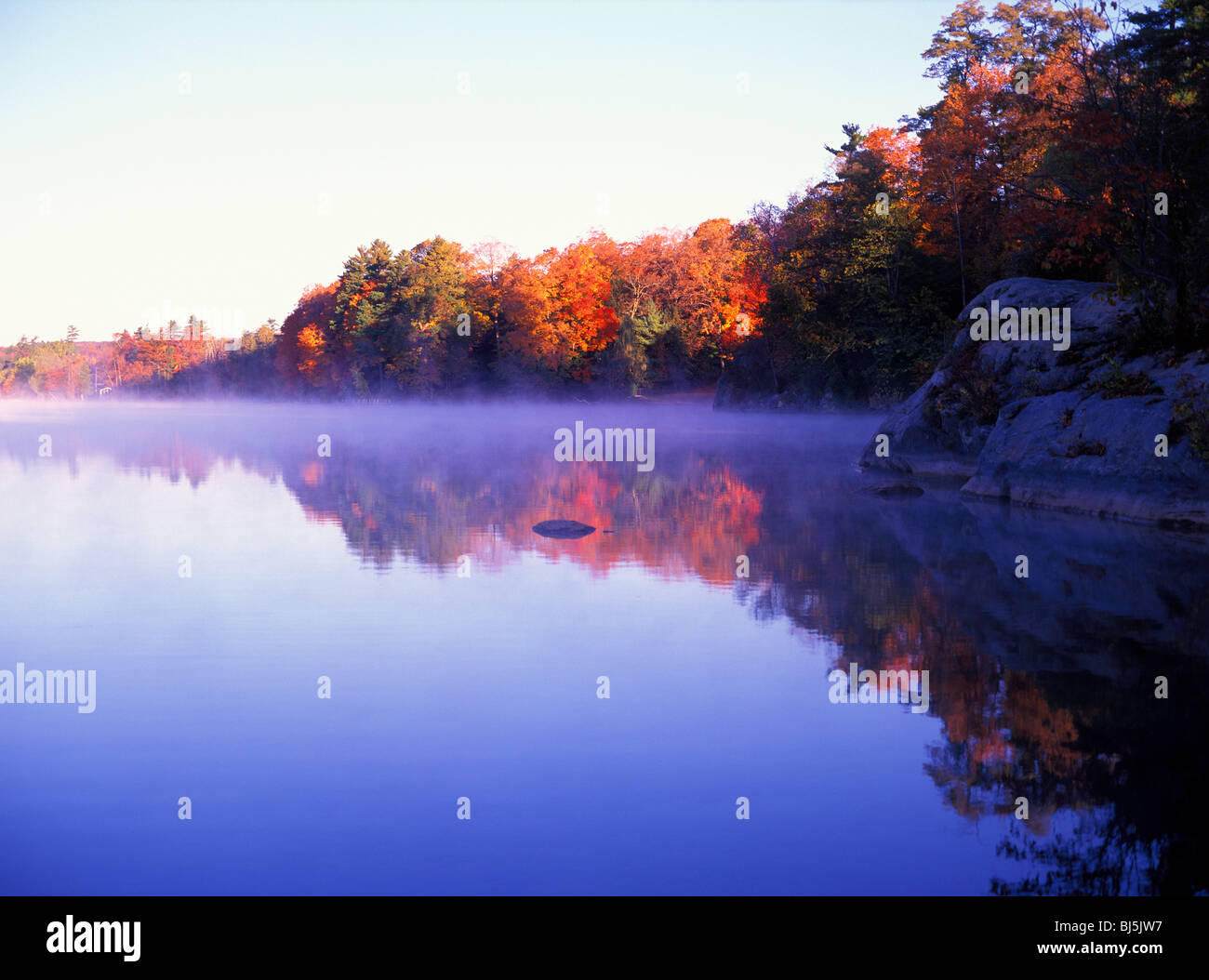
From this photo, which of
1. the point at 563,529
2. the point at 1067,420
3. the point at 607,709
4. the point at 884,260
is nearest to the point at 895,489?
the point at 1067,420

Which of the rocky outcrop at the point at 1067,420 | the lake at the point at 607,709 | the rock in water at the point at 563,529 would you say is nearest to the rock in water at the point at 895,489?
the rocky outcrop at the point at 1067,420

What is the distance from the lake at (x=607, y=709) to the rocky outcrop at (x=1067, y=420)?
1.20 metres

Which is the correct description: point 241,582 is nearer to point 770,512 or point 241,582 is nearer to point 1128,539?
point 770,512

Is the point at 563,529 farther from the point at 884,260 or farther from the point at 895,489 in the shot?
the point at 884,260

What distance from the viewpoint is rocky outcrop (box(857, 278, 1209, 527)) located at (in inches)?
623

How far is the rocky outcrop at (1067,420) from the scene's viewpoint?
15828 mm

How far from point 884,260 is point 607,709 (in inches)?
1671

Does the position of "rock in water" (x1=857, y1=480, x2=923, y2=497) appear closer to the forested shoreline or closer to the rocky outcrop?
the rocky outcrop

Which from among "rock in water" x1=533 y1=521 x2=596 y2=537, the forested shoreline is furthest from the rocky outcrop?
"rock in water" x1=533 y1=521 x2=596 y2=537

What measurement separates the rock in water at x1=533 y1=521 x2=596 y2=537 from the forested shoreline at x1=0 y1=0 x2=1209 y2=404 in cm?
1083

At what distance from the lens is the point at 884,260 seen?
46469 mm

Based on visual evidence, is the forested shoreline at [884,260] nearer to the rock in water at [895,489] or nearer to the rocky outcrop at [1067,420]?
the rocky outcrop at [1067,420]
